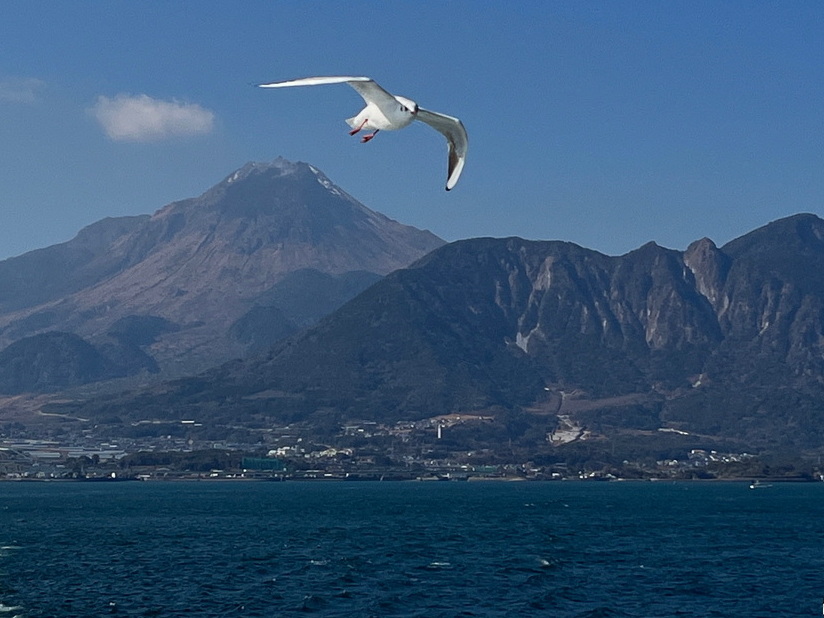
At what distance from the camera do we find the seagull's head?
32.6m

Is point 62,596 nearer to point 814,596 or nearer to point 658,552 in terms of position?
point 814,596

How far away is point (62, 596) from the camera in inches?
3730

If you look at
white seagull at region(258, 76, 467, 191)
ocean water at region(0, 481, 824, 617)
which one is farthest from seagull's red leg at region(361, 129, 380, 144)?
ocean water at region(0, 481, 824, 617)

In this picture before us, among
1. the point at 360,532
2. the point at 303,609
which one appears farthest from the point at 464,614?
the point at 360,532

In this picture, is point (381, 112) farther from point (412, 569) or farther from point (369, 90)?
point (412, 569)

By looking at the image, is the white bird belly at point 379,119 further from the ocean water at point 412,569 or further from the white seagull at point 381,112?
the ocean water at point 412,569

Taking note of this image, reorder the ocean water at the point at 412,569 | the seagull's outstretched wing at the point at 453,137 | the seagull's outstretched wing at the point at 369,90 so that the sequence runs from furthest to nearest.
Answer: the ocean water at the point at 412,569 → the seagull's outstretched wing at the point at 453,137 → the seagull's outstretched wing at the point at 369,90

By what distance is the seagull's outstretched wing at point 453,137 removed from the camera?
115ft

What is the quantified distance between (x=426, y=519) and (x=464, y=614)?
344 ft

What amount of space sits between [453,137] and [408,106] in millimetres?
3312

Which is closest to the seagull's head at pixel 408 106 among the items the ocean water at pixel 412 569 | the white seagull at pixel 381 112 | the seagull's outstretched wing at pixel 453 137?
the white seagull at pixel 381 112

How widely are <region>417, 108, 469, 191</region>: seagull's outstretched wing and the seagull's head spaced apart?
7.01 feet

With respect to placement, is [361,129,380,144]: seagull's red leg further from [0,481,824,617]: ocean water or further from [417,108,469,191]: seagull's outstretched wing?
[0,481,824,617]: ocean water

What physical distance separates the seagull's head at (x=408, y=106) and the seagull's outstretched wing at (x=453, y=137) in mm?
2136
